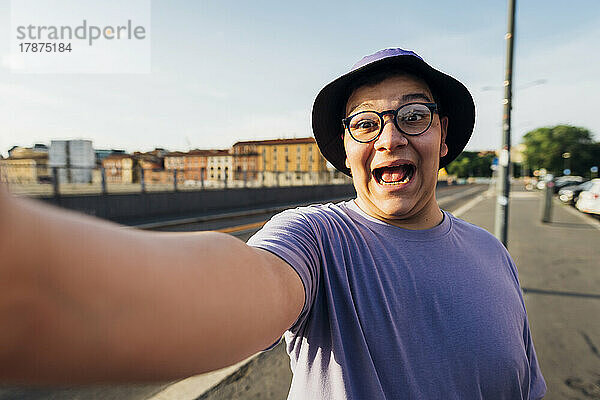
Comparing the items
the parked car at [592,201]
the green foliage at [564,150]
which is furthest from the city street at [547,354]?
the green foliage at [564,150]

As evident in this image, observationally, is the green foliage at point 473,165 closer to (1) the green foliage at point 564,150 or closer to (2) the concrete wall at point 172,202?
(1) the green foliage at point 564,150

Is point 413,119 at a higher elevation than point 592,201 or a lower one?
higher

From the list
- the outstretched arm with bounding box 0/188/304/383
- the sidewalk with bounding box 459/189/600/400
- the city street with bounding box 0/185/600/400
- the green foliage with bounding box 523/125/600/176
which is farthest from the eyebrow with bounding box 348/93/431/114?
the green foliage with bounding box 523/125/600/176

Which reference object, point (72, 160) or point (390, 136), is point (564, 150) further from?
point (390, 136)

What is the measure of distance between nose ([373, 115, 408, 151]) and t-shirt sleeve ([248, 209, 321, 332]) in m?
0.42

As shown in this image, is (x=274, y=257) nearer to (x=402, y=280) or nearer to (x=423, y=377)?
(x=402, y=280)

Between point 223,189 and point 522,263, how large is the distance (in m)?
14.1

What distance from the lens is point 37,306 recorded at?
395 millimetres

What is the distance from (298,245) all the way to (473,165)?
141m

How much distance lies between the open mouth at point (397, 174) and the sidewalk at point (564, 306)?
2960 mm

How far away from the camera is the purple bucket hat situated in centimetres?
131

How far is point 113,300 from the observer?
0.45 metres

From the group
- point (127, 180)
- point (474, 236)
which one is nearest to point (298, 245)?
point (474, 236)

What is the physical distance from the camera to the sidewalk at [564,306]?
3.39 m
